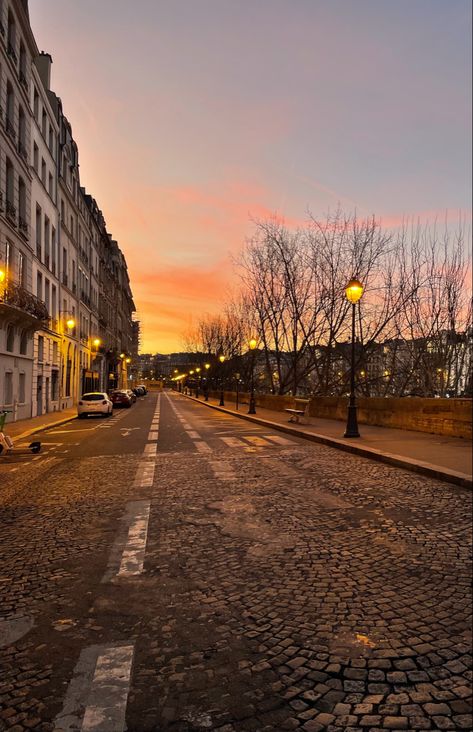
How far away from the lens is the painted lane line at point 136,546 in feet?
14.5

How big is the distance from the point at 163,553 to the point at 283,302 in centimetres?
3174

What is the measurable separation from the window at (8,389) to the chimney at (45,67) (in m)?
21.7

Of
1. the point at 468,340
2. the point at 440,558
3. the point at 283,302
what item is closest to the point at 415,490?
the point at 440,558

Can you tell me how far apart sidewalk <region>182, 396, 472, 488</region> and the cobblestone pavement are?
156 centimetres

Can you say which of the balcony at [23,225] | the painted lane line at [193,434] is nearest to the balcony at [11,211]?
the balcony at [23,225]

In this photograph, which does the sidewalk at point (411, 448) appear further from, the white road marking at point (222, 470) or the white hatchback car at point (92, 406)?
the white hatchback car at point (92, 406)

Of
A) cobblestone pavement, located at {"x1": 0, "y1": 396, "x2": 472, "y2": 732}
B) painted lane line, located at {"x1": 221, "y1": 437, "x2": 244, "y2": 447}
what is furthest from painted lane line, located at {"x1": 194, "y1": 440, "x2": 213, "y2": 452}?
cobblestone pavement, located at {"x1": 0, "y1": 396, "x2": 472, "y2": 732}

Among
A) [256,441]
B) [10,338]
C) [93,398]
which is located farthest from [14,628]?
[93,398]

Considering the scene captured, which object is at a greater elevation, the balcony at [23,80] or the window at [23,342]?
the balcony at [23,80]

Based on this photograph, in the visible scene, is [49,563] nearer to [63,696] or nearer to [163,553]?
[163,553]

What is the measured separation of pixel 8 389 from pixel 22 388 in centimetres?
242

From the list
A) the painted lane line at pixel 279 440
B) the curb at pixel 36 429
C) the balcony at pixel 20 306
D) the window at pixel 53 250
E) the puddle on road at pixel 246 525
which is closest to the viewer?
the puddle on road at pixel 246 525

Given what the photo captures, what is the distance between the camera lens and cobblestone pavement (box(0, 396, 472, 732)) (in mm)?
2586

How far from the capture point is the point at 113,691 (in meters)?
2.66
